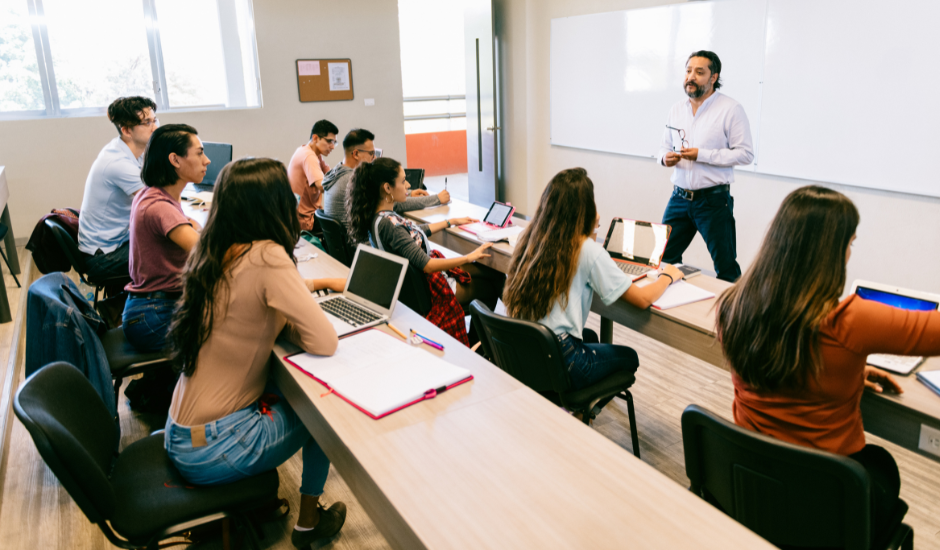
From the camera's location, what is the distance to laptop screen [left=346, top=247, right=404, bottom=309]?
209cm

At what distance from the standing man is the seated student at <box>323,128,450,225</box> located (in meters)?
1.47

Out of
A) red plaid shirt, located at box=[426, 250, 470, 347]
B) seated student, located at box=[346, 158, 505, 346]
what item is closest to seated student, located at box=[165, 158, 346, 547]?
seated student, located at box=[346, 158, 505, 346]

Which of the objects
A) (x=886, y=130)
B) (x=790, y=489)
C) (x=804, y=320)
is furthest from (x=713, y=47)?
(x=790, y=489)

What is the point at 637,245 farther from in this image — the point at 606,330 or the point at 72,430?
the point at 72,430

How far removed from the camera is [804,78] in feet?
12.9

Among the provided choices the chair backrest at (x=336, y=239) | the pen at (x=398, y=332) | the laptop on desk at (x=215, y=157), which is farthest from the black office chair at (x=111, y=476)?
the laptop on desk at (x=215, y=157)

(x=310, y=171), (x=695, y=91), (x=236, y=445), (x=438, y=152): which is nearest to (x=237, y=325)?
(x=236, y=445)

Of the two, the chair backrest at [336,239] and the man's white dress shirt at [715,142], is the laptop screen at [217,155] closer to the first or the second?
the chair backrest at [336,239]

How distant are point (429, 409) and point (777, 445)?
75 centimetres

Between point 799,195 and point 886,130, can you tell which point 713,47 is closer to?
point 886,130

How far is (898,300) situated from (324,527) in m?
1.83

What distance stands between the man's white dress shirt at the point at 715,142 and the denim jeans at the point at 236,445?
110 inches

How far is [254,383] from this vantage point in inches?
67.5

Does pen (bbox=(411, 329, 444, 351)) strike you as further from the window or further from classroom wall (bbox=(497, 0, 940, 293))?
the window
